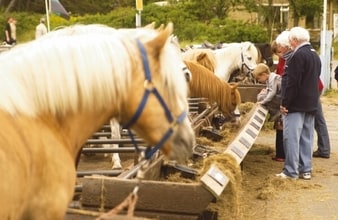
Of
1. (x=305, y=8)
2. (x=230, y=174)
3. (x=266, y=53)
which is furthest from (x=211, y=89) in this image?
(x=305, y=8)

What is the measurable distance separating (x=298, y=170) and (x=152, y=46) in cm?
602

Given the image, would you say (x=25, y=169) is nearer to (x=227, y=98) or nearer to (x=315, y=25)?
(x=227, y=98)

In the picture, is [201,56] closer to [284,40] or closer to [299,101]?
[284,40]

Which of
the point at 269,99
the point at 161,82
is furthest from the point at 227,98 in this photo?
the point at 161,82

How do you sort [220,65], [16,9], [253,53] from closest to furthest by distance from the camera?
[220,65]
[253,53]
[16,9]

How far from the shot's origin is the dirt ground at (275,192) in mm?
6996

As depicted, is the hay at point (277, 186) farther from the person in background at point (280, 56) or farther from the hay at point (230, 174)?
the hay at point (230, 174)

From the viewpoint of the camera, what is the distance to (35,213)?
2.89m

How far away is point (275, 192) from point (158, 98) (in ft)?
16.8

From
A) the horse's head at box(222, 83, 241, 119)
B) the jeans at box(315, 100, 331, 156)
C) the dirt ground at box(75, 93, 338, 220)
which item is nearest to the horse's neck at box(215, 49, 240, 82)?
the dirt ground at box(75, 93, 338, 220)

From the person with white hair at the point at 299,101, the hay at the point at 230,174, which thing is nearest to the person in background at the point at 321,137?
the person with white hair at the point at 299,101

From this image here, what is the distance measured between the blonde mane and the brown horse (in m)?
4.94

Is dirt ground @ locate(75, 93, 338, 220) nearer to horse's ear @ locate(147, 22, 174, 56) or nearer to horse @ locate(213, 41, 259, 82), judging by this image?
horse @ locate(213, 41, 259, 82)

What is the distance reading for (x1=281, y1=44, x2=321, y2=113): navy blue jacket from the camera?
8.07 metres
